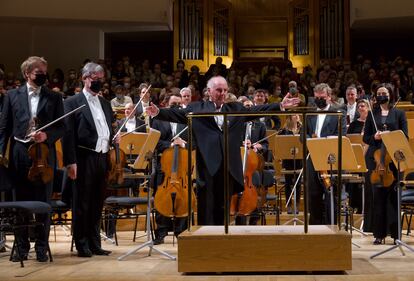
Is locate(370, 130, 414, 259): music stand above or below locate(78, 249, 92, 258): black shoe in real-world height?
above

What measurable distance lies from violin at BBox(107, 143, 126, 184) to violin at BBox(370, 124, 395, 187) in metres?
2.05

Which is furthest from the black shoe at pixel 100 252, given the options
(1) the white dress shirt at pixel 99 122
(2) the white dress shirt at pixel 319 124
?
(2) the white dress shirt at pixel 319 124

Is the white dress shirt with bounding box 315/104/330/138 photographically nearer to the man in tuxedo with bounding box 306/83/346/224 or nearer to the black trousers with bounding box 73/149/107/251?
the man in tuxedo with bounding box 306/83/346/224

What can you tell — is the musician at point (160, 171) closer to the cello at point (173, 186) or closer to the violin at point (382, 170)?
the cello at point (173, 186)

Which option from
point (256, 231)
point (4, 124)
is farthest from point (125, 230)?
point (256, 231)

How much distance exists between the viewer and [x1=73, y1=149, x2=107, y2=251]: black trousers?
5535 mm

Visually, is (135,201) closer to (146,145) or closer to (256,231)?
(146,145)

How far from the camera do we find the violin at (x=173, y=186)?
565 centimetres

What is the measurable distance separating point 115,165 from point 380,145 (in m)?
2.24

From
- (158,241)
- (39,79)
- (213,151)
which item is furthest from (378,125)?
(39,79)

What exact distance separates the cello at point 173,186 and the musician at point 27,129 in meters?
0.83

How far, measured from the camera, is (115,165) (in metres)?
5.73

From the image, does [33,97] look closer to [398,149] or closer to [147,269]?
[147,269]

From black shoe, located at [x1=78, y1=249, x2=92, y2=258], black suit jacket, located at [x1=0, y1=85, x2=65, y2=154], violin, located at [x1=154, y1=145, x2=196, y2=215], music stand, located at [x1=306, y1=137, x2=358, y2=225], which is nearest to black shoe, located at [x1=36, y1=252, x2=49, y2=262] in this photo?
black shoe, located at [x1=78, y1=249, x2=92, y2=258]
